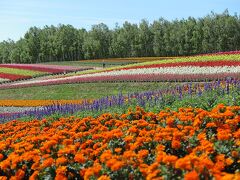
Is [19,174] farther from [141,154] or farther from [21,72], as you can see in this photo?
[21,72]

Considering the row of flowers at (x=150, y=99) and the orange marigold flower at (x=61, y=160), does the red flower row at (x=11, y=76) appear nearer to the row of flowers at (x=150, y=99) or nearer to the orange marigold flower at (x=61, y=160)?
the row of flowers at (x=150, y=99)

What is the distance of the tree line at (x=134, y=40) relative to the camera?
66688 mm

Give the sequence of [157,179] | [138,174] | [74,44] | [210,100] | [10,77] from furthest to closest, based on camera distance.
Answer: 1. [74,44]
2. [10,77]
3. [210,100]
4. [138,174]
5. [157,179]

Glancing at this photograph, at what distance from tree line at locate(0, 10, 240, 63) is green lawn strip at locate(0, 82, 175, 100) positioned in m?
43.2

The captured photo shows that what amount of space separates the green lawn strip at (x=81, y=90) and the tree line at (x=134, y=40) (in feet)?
142

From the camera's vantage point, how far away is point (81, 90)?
2447 centimetres

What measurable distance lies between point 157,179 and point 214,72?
19468mm

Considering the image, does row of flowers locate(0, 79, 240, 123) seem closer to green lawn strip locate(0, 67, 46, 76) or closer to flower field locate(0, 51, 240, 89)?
flower field locate(0, 51, 240, 89)

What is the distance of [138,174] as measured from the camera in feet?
15.3

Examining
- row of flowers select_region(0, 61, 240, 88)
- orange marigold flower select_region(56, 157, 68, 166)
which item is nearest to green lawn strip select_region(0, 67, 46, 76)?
row of flowers select_region(0, 61, 240, 88)

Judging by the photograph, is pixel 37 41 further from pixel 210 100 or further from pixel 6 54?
pixel 210 100

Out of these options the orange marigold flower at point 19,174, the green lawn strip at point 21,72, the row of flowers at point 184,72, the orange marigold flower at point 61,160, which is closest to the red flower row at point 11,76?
the green lawn strip at point 21,72

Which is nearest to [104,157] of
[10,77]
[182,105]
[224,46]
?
[182,105]

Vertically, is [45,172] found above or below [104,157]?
below
